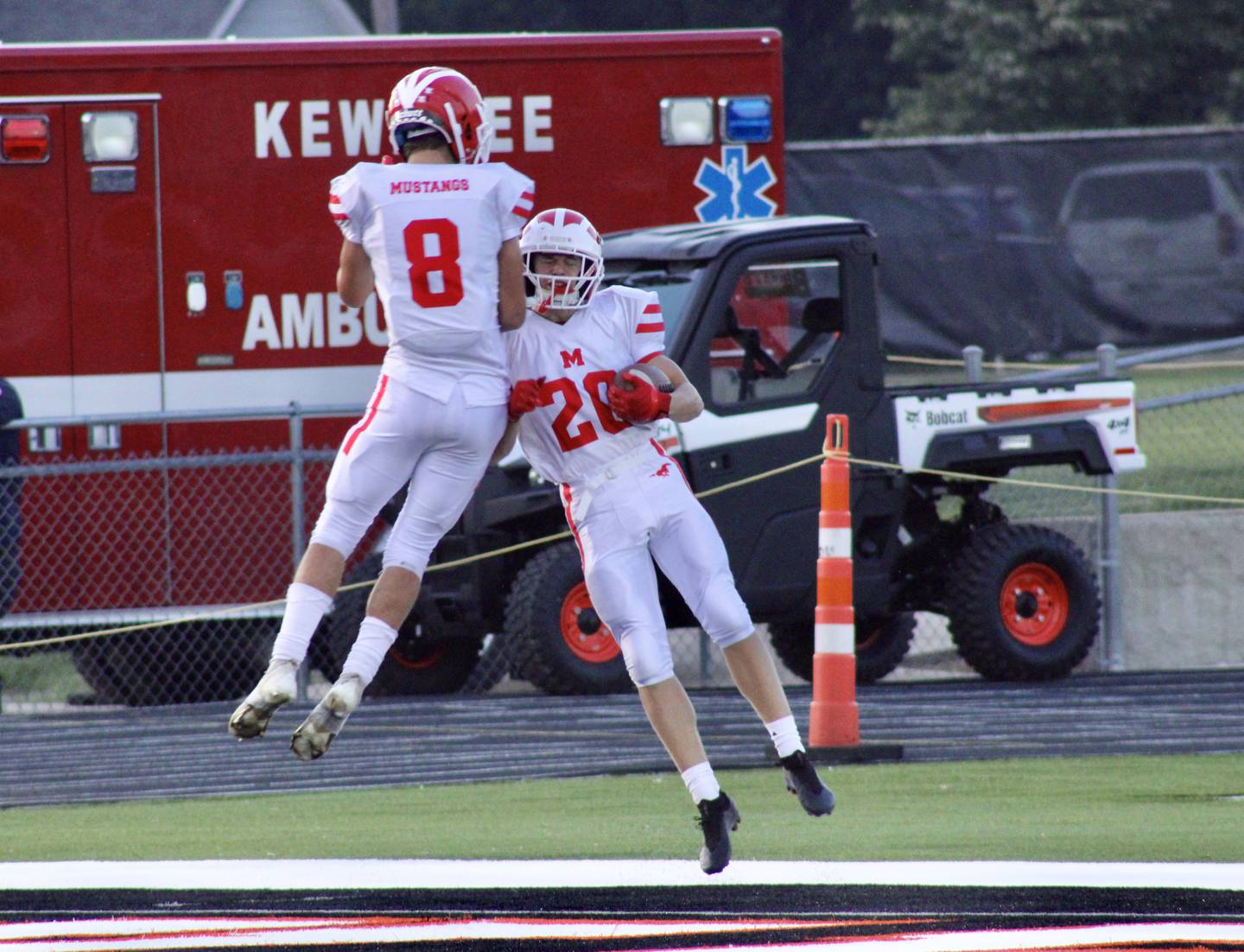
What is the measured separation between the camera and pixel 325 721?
689 centimetres

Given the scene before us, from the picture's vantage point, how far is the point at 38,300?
13398 millimetres

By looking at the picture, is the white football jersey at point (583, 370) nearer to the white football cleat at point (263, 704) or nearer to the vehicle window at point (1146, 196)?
the white football cleat at point (263, 704)

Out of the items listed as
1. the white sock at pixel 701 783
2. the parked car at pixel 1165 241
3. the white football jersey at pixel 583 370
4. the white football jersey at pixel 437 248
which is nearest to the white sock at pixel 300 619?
the white football jersey at pixel 437 248

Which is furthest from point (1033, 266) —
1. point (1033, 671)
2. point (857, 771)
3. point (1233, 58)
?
point (1233, 58)

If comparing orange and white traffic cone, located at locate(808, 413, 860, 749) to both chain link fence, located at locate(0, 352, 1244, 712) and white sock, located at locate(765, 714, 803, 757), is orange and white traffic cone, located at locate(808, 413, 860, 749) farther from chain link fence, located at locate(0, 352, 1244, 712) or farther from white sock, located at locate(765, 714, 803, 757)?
white sock, located at locate(765, 714, 803, 757)

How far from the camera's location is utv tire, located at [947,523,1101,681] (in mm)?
13000

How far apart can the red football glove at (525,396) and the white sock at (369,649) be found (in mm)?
800

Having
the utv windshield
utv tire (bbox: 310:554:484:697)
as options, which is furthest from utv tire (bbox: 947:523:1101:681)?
utv tire (bbox: 310:554:484:697)

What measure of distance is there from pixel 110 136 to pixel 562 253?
22.3 ft

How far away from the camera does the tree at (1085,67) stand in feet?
131

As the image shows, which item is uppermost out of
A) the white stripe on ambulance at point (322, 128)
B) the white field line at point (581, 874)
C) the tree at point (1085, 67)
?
the tree at point (1085, 67)

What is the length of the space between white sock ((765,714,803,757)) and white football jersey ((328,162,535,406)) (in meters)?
1.44

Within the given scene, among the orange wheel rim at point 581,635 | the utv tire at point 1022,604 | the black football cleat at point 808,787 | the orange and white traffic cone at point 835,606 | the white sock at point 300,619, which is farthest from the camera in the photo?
the utv tire at point 1022,604

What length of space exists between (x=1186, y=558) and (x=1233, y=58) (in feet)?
95.2
